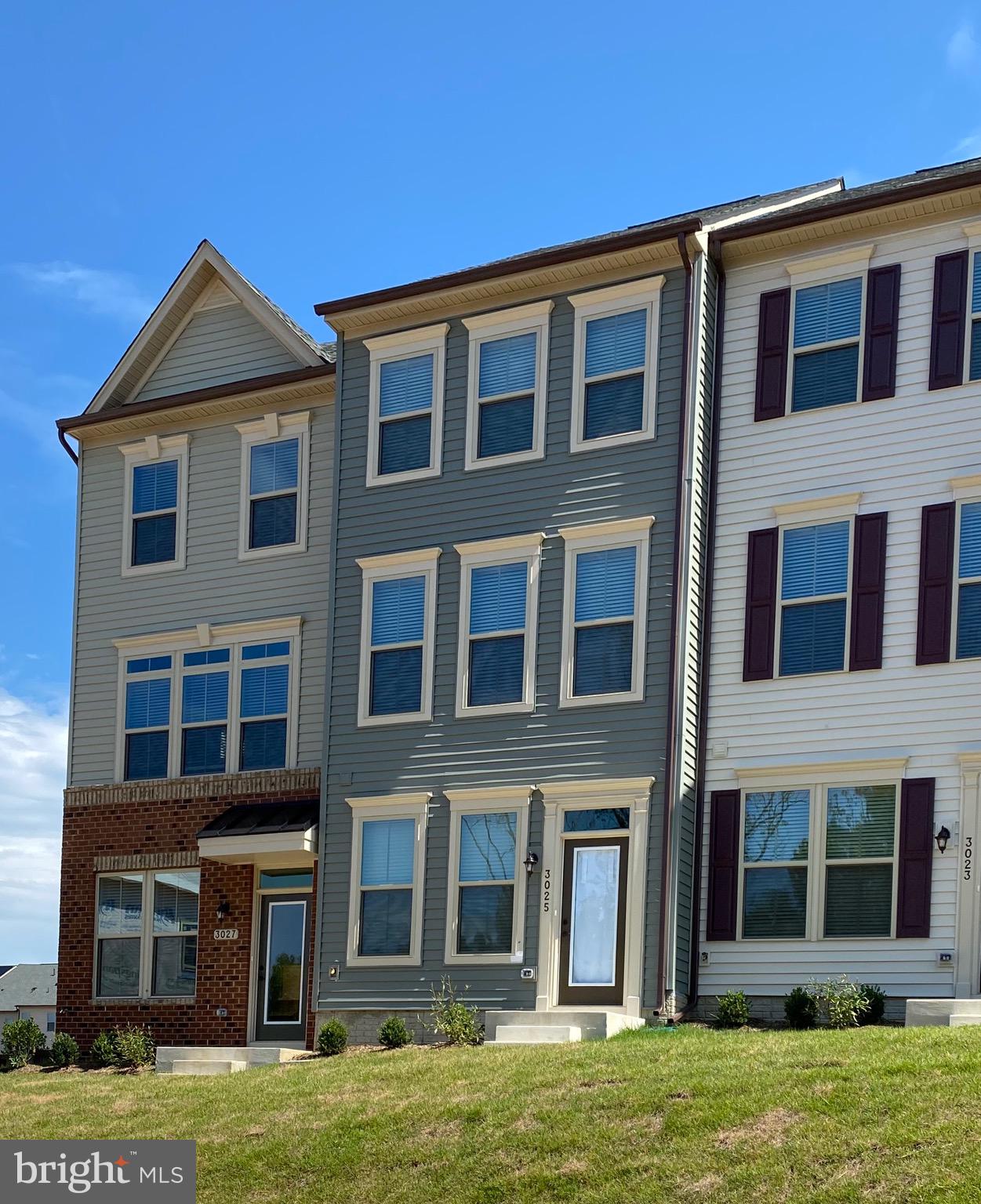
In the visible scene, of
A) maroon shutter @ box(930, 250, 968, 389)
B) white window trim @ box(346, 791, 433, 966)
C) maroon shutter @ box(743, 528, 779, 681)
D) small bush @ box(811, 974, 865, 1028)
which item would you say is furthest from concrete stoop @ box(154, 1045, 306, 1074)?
maroon shutter @ box(930, 250, 968, 389)

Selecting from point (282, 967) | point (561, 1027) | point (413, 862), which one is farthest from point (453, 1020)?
point (282, 967)

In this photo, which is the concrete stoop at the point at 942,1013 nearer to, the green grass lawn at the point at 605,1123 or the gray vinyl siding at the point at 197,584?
the green grass lawn at the point at 605,1123

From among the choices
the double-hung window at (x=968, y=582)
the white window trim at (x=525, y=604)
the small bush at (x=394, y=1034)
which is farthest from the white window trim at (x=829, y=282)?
the small bush at (x=394, y=1034)

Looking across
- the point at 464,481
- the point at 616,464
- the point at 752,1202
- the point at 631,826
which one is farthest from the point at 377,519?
the point at 752,1202

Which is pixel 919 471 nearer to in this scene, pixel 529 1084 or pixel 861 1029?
pixel 861 1029

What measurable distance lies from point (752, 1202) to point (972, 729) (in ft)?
26.1

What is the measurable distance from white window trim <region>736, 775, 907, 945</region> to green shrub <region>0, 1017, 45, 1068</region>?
996cm

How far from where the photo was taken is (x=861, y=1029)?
1675cm

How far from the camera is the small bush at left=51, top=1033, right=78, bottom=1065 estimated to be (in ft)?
75.9

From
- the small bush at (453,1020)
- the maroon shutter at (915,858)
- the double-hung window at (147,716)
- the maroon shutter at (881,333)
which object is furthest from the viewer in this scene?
the double-hung window at (147,716)

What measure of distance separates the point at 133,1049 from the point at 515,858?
18.6 ft

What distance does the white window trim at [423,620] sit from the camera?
71.2 feet

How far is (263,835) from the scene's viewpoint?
73.0 feet

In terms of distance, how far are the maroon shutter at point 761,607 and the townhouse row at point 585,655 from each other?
0.04 metres
